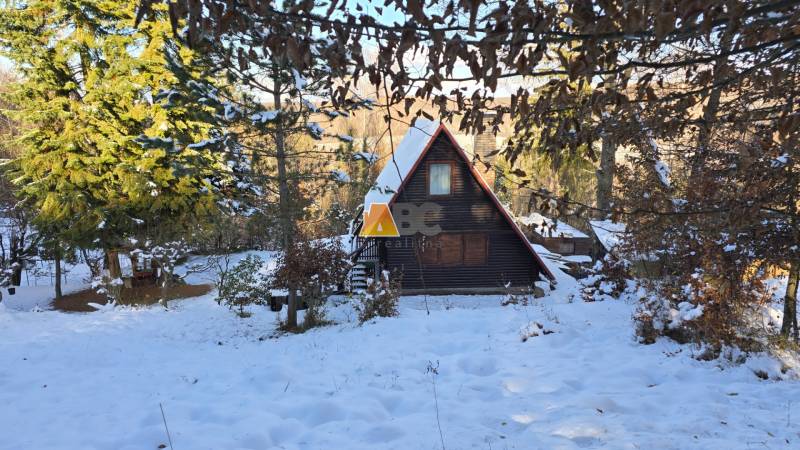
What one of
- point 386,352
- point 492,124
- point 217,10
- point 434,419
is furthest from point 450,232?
point 217,10

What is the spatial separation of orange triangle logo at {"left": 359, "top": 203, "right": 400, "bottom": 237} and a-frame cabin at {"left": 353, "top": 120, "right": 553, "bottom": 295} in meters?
0.12

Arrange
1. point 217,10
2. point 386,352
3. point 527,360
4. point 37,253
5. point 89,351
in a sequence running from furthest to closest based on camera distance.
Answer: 1. point 37,253
2. point 89,351
3. point 386,352
4. point 527,360
5. point 217,10

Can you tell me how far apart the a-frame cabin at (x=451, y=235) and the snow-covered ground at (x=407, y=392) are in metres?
7.82

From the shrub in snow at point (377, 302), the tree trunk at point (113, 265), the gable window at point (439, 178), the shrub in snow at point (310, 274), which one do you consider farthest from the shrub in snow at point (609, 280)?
the tree trunk at point (113, 265)

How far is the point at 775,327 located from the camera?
6195 mm

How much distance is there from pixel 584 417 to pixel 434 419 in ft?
4.66

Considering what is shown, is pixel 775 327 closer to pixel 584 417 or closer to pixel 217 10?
pixel 584 417

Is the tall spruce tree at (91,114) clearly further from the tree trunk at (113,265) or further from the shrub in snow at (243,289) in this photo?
the shrub in snow at (243,289)

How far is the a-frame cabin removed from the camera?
51.8 feet

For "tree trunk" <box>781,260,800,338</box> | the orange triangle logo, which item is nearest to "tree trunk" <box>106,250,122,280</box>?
the orange triangle logo

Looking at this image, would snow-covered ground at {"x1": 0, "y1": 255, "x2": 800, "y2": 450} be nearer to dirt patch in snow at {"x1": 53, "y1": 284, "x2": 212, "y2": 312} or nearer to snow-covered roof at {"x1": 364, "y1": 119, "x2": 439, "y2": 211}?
dirt patch in snow at {"x1": 53, "y1": 284, "x2": 212, "y2": 312}

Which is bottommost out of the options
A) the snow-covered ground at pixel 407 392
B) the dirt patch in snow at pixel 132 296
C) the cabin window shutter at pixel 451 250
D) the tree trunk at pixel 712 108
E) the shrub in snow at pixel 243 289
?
the dirt patch in snow at pixel 132 296

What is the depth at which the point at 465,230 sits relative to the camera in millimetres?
16047

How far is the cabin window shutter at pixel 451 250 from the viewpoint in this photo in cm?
1617
